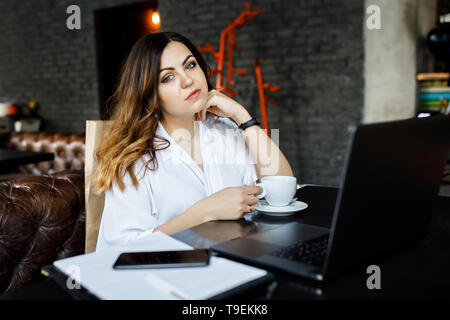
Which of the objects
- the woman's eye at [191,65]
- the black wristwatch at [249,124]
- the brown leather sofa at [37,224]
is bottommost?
the brown leather sofa at [37,224]

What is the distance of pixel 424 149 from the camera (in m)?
0.68

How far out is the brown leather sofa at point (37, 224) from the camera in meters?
1.08

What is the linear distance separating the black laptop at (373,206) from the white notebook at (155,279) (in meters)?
0.09

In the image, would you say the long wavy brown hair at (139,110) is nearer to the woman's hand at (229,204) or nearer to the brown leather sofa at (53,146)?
the woman's hand at (229,204)

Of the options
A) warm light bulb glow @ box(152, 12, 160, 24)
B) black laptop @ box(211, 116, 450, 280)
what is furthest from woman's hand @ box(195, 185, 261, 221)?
warm light bulb glow @ box(152, 12, 160, 24)

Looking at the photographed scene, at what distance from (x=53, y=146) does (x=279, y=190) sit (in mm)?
2617

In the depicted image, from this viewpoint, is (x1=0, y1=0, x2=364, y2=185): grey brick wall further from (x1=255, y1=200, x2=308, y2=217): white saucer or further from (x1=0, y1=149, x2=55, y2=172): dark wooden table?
(x1=255, y1=200, x2=308, y2=217): white saucer

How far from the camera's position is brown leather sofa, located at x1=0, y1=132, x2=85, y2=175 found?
3.08 meters

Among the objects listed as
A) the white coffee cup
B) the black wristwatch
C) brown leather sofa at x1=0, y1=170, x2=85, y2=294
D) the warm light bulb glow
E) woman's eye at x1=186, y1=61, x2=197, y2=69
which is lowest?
brown leather sofa at x1=0, y1=170, x2=85, y2=294

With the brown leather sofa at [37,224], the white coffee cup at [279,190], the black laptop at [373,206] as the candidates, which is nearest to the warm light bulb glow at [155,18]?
the brown leather sofa at [37,224]

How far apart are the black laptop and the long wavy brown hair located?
582 millimetres

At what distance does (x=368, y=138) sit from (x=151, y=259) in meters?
0.39

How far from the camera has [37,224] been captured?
116 cm

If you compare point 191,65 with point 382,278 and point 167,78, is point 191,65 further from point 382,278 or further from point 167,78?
point 382,278
